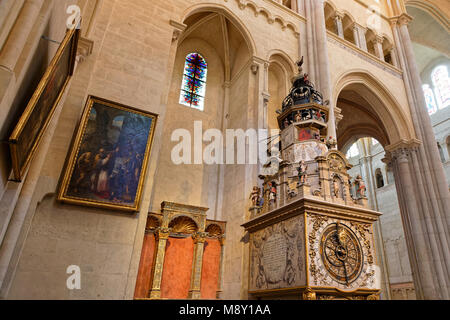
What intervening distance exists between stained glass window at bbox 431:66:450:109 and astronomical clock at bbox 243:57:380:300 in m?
14.8

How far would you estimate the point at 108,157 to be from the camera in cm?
562

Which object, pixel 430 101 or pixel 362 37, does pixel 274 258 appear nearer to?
pixel 362 37

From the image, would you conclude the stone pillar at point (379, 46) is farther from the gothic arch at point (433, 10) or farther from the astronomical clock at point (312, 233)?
the astronomical clock at point (312, 233)

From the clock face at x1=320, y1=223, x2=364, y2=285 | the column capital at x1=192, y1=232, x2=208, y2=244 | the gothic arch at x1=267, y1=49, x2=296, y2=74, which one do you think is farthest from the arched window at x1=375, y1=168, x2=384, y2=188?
the clock face at x1=320, y1=223, x2=364, y2=285

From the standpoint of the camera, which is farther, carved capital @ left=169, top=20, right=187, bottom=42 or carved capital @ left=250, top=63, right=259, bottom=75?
carved capital @ left=250, top=63, right=259, bottom=75

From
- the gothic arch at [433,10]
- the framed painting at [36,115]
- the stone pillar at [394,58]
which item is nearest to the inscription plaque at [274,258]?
the framed painting at [36,115]

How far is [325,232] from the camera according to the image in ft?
16.1

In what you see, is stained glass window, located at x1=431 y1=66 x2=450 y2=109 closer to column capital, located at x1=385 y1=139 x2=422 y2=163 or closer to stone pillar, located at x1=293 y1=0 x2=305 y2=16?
column capital, located at x1=385 y1=139 x2=422 y2=163

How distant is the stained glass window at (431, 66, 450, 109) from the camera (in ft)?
55.3

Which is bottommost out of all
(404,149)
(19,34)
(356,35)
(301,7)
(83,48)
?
(19,34)

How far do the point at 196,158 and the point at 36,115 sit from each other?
6.14 metres

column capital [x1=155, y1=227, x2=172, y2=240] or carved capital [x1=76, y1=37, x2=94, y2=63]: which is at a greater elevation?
carved capital [x1=76, y1=37, x2=94, y2=63]

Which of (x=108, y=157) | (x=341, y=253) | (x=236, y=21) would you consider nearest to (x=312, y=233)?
(x=341, y=253)
